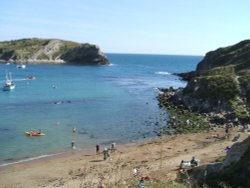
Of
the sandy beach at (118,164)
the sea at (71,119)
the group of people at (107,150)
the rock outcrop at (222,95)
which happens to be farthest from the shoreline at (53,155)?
the rock outcrop at (222,95)

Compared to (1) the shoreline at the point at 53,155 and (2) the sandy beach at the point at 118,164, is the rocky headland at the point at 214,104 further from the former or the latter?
(1) the shoreline at the point at 53,155

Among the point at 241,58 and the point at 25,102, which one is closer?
the point at 25,102

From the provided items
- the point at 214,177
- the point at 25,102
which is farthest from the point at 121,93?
the point at 214,177

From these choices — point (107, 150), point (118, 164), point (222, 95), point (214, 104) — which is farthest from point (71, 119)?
point (222, 95)

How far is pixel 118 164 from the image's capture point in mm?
39812

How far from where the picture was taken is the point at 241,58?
323ft

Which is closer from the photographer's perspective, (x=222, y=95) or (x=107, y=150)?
(x=107, y=150)

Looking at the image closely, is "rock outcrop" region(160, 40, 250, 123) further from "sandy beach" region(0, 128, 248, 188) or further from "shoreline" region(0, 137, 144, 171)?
"shoreline" region(0, 137, 144, 171)

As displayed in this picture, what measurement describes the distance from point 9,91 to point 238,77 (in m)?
56.3

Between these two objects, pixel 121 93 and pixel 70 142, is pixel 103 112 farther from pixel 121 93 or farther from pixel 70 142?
pixel 121 93

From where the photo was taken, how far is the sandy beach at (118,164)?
3434cm

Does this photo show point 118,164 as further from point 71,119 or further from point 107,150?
point 71,119

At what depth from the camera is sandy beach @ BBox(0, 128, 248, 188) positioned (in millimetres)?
34344

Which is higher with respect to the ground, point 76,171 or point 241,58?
point 241,58
